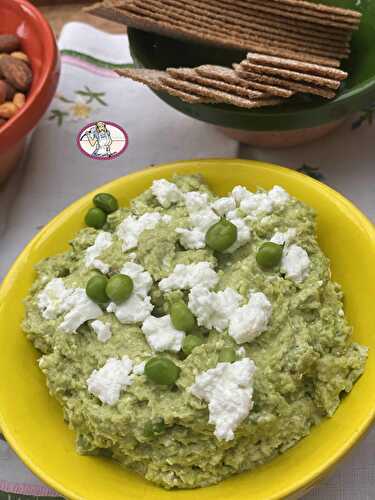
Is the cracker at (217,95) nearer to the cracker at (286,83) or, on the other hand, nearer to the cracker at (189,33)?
the cracker at (286,83)

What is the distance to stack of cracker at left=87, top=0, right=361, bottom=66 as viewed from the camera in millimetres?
1693

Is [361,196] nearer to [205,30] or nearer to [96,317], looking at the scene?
[205,30]

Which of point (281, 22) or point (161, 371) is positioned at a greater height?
point (281, 22)

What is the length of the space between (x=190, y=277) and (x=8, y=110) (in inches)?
29.9

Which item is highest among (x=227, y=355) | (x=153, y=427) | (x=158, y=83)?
(x=158, y=83)

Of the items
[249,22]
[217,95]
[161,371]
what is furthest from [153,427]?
[249,22]

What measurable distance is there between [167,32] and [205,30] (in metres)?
0.09

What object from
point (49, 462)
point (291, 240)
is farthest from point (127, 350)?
point (291, 240)

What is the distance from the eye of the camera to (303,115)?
5.22 feet

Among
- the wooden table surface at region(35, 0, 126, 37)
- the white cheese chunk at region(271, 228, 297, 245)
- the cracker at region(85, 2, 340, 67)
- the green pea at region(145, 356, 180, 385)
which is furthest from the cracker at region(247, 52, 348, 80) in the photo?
the wooden table surface at region(35, 0, 126, 37)

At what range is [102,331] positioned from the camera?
1.28m

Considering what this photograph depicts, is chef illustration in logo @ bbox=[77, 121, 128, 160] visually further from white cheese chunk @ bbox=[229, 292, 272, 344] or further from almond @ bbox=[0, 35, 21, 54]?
white cheese chunk @ bbox=[229, 292, 272, 344]

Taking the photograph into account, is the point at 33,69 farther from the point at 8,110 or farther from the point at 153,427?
the point at 153,427

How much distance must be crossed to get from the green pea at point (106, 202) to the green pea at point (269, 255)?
0.39 metres
